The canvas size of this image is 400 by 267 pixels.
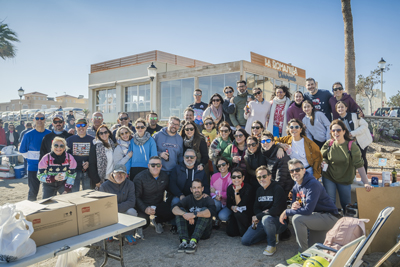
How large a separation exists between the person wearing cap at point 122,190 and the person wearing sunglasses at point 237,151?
1822 mm

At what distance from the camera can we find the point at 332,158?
4.40m

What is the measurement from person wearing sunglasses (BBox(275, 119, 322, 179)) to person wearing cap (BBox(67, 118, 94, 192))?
3.52 m

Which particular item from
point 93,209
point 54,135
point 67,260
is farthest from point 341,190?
point 54,135

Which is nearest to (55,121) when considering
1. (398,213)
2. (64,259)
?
(64,259)

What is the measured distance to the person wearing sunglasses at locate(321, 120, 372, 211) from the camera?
4.32 meters

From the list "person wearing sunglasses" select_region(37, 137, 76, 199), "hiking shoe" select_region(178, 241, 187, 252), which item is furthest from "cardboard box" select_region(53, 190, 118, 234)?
"person wearing sunglasses" select_region(37, 137, 76, 199)

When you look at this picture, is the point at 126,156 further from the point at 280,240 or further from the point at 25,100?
the point at 25,100

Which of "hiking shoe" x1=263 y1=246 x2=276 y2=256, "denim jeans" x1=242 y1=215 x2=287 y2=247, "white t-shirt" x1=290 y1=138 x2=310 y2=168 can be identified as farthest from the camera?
"white t-shirt" x1=290 y1=138 x2=310 y2=168

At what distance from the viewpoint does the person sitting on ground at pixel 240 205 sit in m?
4.53

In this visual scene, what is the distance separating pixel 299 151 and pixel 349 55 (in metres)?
6.83

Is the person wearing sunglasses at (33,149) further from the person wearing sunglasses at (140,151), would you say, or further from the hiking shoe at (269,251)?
the hiking shoe at (269,251)

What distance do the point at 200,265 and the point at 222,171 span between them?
1.74 metres

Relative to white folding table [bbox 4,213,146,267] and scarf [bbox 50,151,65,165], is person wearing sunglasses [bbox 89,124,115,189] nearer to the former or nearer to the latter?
scarf [bbox 50,151,65,165]

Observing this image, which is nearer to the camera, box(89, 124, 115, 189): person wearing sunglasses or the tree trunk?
box(89, 124, 115, 189): person wearing sunglasses
